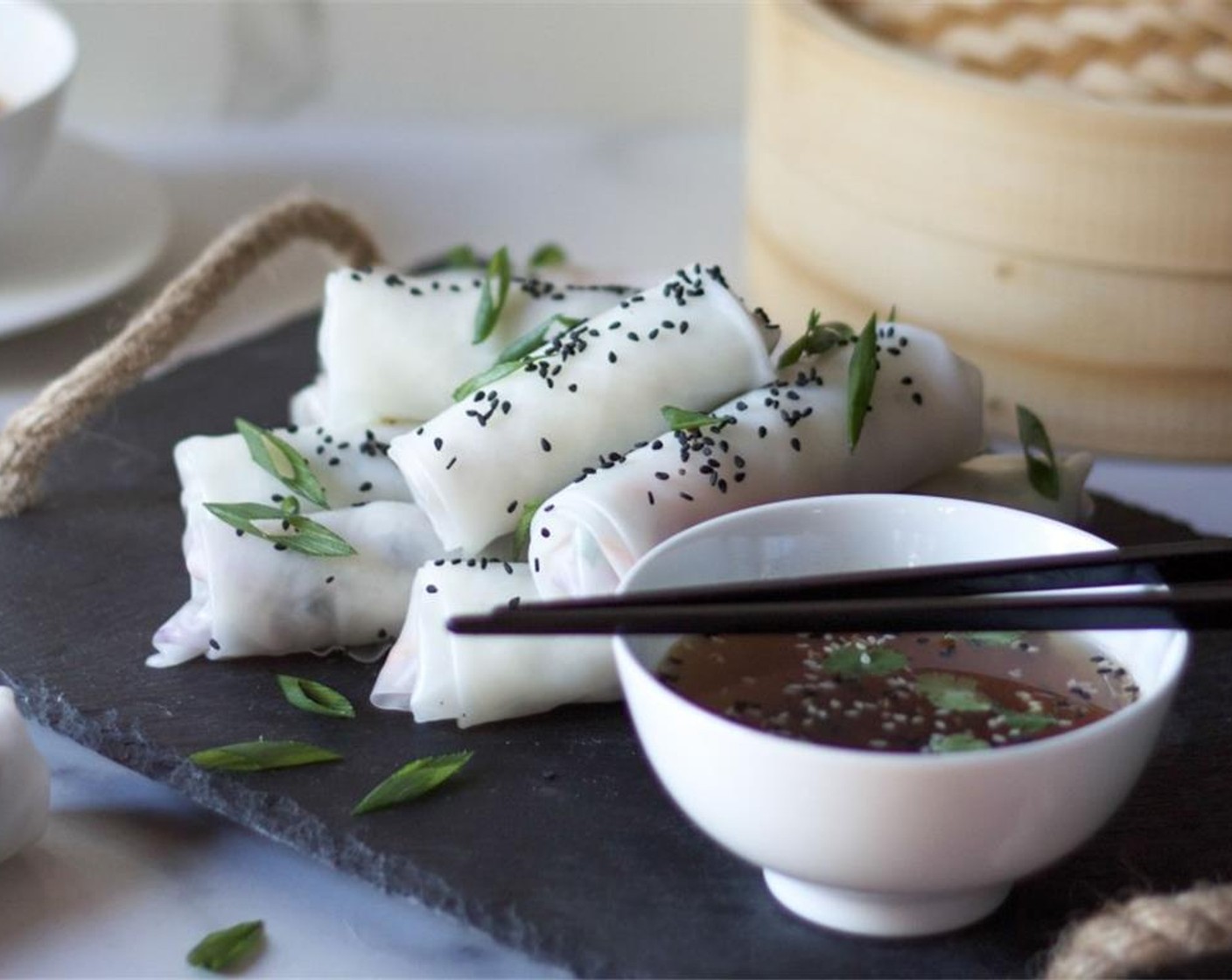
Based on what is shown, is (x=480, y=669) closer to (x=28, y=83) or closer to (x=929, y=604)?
(x=929, y=604)

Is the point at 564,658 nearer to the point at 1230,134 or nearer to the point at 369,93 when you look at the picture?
the point at 1230,134

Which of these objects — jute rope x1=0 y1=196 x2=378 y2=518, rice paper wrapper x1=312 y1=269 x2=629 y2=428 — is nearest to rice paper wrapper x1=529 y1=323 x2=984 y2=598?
rice paper wrapper x1=312 y1=269 x2=629 y2=428

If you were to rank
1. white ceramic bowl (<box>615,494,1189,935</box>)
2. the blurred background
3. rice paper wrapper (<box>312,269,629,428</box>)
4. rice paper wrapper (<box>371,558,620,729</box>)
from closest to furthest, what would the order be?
white ceramic bowl (<box>615,494,1189,935</box>) < rice paper wrapper (<box>371,558,620,729</box>) < rice paper wrapper (<box>312,269,629,428</box>) < the blurred background

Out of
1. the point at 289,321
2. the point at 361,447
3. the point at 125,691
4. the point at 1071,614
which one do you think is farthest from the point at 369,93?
the point at 1071,614

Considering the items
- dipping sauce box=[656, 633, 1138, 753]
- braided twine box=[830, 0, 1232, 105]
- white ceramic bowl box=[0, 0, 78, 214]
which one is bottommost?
dipping sauce box=[656, 633, 1138, 753]

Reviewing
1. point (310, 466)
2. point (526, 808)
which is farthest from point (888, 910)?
point (310, 466)

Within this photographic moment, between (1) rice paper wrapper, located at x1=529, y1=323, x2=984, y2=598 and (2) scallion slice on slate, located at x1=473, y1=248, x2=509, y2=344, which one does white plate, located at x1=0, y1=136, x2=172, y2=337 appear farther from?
(1) rice paper wrapper, located at x1=529, y1=323, x2=984, y2=598

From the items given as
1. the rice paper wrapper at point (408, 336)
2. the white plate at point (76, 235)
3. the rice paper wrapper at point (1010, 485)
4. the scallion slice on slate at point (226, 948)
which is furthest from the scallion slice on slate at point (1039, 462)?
the white plate at point (76, 235)

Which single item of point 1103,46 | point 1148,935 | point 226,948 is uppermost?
point 1103,46
